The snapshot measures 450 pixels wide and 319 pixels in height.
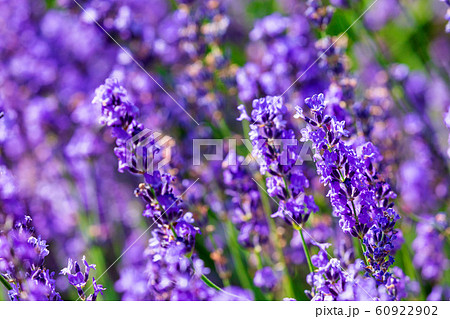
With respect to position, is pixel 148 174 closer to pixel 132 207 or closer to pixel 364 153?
pixel 364 153

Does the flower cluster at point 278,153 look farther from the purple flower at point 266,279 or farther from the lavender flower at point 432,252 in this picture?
the lavender flower at point 432,252

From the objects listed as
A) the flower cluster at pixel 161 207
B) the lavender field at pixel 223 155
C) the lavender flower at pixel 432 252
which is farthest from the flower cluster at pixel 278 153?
the lavender flower at pixel 432 252

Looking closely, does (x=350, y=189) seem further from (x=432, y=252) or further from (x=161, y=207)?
(x=432, y=252)

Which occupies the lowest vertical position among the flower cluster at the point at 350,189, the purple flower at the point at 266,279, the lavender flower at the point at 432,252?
the purple flower at the point at 266,279

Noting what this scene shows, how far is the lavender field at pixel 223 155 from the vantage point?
1.09 m

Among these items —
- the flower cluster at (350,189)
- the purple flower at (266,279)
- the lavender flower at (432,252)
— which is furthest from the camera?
the lavender flower at (432,252)

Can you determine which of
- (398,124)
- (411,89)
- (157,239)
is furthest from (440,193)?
(157,239)

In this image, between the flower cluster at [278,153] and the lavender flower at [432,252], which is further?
the lavender flower at [432,252]

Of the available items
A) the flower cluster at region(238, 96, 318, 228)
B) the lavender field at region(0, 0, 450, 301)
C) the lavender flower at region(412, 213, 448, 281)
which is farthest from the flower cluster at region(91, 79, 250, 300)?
the lavender flower at region(412, 213, 448, 281)

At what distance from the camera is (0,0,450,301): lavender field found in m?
1.09

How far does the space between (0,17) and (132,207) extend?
112cm

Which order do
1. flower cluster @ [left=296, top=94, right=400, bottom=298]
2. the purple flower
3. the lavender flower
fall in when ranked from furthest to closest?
the lavender flower
the purple flower
flower cluster @ [left=296, top=94, right=400, bottom=298]

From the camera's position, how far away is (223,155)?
71.9 inches

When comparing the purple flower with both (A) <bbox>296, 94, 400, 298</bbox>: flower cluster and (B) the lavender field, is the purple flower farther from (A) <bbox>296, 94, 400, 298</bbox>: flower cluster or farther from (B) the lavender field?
→ (A) <bbox>296, 94, 400, 298</bbox>: flower cluster
